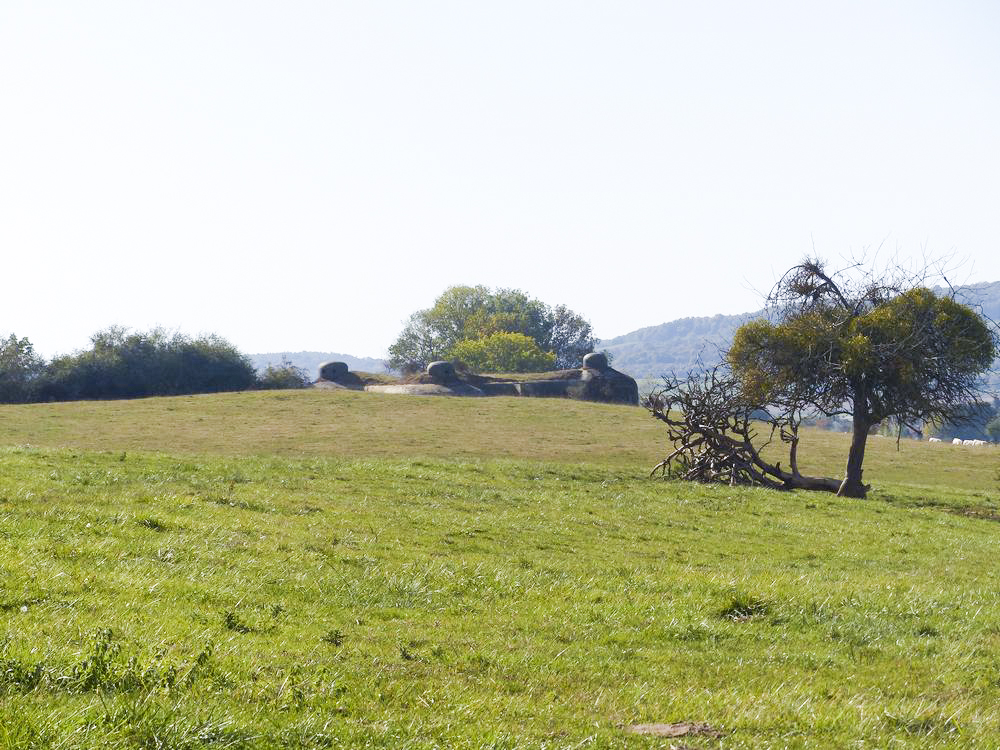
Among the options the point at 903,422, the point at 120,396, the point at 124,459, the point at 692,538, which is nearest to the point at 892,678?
the point at 692,538

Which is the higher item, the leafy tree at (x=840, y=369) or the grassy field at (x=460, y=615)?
the leafy tree at (x=840, y=369)

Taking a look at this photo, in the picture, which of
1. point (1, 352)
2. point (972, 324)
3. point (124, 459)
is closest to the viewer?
point (124, 459)

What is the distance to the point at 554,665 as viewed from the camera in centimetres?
1005

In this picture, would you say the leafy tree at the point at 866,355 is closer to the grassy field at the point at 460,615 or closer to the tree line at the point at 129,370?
the grassy field at the point at 460,615

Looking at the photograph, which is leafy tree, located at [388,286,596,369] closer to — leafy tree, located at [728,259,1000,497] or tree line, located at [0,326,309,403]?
tree line, located at [0,326,309,403]

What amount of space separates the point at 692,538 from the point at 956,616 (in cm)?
912

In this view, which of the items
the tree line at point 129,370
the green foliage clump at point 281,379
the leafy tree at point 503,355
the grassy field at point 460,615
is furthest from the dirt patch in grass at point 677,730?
the leafy tree at point 503,355

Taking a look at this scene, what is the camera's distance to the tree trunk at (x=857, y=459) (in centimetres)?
3859

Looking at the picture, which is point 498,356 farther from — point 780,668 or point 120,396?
point 780,668

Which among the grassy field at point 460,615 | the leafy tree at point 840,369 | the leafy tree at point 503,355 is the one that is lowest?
the grassy field at point 460,615

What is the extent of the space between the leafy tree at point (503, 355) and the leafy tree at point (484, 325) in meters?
6.85

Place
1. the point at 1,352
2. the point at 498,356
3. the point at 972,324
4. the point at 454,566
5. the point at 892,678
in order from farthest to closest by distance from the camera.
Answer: the point at 498,356, the point at 1,352, the point at 972,324, the point at 454,566, the point at 892,678

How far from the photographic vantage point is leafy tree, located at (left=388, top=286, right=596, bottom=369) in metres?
167

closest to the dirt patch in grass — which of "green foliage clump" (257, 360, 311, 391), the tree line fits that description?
the tree line
